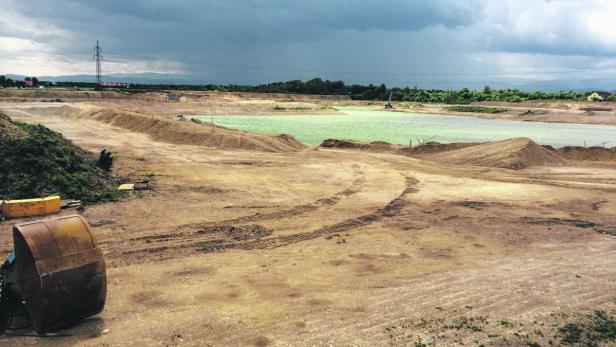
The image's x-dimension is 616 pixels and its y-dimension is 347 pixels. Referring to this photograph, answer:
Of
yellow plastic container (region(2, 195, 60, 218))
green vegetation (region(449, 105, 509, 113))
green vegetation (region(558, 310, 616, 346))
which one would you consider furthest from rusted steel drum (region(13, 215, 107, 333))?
green vegetation (region(449, 105, 509, 113))

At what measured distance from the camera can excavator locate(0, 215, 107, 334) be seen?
6663mm

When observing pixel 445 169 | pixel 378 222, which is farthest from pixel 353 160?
pixel 378 222

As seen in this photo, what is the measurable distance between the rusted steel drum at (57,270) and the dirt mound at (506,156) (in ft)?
77.3

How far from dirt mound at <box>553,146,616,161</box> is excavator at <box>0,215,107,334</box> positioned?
30067mm

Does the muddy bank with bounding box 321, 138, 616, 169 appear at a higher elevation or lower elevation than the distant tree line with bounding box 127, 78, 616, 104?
lower

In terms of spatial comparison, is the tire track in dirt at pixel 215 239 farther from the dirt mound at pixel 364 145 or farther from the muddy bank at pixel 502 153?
the dirt mound at pixel 364 145

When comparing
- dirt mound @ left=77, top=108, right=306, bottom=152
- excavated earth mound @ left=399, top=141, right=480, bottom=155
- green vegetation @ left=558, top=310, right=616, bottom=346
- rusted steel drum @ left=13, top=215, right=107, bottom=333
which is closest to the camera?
rusted steel drum @ left=13, top=215, right=107, bottom=333

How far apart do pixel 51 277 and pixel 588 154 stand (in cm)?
3146

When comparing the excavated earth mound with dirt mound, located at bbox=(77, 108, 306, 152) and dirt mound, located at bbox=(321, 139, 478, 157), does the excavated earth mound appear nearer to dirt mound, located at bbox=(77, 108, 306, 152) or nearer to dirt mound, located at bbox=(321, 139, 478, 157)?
dirt mound, located at bbox=(321, 139, 478, 157)

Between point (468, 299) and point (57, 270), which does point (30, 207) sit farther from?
point (468, 299)

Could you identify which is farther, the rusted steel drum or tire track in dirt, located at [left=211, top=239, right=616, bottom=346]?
tire track in dirt, located at [left=211, top=239, right=616, bottom=346]

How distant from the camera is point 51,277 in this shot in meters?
6.68

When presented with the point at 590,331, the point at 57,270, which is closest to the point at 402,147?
the point at 590,331

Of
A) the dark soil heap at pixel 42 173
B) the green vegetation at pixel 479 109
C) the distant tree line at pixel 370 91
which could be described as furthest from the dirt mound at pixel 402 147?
the distant tree line at pixel 370 91
